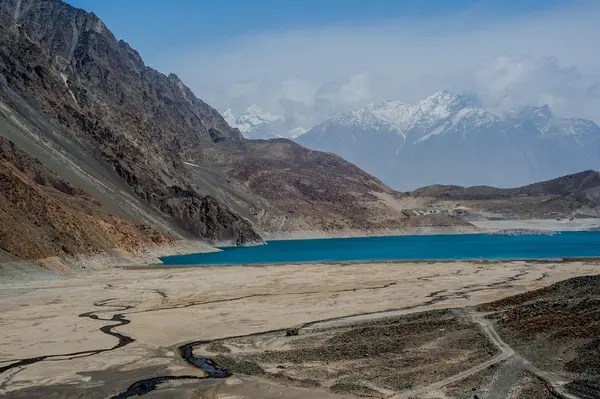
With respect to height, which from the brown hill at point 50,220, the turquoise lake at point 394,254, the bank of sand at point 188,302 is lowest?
the turquoise lake at point 394,254

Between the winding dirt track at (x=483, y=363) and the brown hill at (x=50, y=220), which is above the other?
the brown hill at (x=50, y=220)

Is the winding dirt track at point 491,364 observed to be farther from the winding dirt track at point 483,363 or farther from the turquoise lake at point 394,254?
the turquoise lake at point 394,254

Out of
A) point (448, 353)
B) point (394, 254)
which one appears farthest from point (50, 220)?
point (448, 353)

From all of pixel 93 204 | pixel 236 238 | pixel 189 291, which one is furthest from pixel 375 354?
pixel 236 238

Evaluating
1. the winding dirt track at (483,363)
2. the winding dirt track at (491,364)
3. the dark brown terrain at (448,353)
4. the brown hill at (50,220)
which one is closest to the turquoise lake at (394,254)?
the brown hill at (50,220)

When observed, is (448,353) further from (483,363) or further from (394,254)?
(394,254)

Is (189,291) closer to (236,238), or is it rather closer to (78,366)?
(78,366)

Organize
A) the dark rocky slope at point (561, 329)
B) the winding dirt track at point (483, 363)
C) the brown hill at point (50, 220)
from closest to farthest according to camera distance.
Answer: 1. the winding dirt track at point (483, 363)
2. the dark rocky slope at point (561, 329)
3. the brown hill at point (50, 220)

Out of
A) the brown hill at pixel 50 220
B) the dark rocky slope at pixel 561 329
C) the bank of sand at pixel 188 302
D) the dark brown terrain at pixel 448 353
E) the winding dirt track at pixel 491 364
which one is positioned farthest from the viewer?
the brown hill at pixel 50 220

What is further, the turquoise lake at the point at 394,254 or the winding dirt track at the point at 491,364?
the turquoise lake at the point at 394,254
